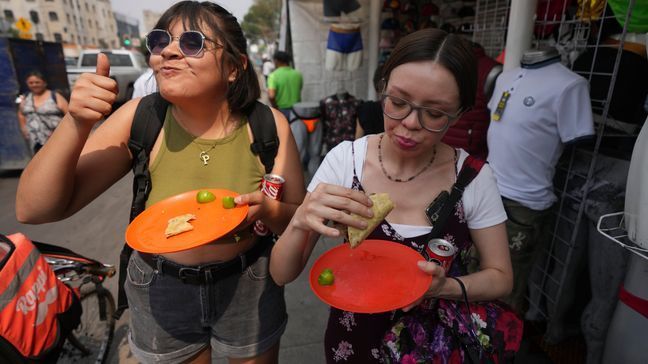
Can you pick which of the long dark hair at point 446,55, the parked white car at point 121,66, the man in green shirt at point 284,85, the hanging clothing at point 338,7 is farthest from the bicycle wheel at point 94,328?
the parked white car at point 121,66

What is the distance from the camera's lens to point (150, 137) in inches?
64.2

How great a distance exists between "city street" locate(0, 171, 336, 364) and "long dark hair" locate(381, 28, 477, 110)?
2.52 metres

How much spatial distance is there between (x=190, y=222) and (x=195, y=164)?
0.95 feet

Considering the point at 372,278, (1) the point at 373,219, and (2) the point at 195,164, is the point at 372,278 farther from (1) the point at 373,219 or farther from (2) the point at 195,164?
(2) the point at 195,164

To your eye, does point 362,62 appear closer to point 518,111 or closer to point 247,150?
point 518,111

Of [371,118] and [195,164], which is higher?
[195,164]

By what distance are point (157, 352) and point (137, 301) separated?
25 centimetres

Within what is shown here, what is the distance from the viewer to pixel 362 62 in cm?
766

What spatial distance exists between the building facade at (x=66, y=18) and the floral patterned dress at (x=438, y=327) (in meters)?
59.6

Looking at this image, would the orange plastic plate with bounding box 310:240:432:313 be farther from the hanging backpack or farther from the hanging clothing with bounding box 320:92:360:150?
the hanging clothing with bounding box 320:92:360:150

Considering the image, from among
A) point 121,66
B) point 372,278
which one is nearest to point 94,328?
point 372,278

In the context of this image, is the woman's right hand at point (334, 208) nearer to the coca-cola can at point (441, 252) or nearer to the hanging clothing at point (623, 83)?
the coca-cola can at point (441, 252)

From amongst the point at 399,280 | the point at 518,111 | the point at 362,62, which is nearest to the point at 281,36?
the point at 362,62

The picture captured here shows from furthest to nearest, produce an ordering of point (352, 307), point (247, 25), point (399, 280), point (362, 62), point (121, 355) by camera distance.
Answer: point (247, 25) → point (362, 62) → point (121, 355) → point (399, 280) → point (352, 307)
